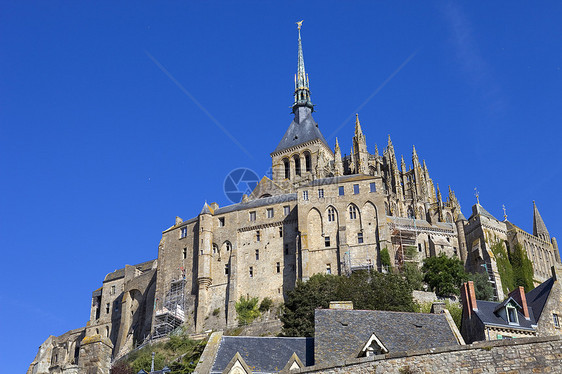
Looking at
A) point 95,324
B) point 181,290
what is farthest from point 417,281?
point 95,324

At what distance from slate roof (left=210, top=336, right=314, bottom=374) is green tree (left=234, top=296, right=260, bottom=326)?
40118mm

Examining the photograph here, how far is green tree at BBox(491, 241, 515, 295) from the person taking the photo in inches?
2564

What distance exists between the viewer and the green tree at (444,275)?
61.0 meters

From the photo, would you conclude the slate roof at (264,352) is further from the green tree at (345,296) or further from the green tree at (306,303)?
the green tree at (345,296)

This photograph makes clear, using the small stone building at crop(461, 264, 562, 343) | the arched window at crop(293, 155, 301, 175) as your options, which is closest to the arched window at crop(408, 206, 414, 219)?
the arched window at crop(293, 155, 301, 175)

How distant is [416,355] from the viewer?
16.5m

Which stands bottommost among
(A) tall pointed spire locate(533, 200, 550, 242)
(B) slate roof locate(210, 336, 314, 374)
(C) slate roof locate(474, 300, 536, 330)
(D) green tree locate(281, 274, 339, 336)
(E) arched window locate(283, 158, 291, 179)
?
(B) slate roof locate(210, 336, 314, 374)

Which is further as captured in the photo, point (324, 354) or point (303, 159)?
point (303, 159)

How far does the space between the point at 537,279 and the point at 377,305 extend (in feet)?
86.7

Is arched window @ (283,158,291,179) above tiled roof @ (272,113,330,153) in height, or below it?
below

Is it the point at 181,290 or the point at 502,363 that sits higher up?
the point at 181,290

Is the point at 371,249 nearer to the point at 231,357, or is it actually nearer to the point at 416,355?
the point at 231,357

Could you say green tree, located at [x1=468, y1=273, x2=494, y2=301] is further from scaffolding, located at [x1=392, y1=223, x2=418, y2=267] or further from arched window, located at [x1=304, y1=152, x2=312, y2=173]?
arched window, located at [x1=304, y1=152, x2=312, y2=173]

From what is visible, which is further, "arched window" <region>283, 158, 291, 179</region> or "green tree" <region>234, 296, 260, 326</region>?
"arched window" <region>283, 158, 291, 179</region>
